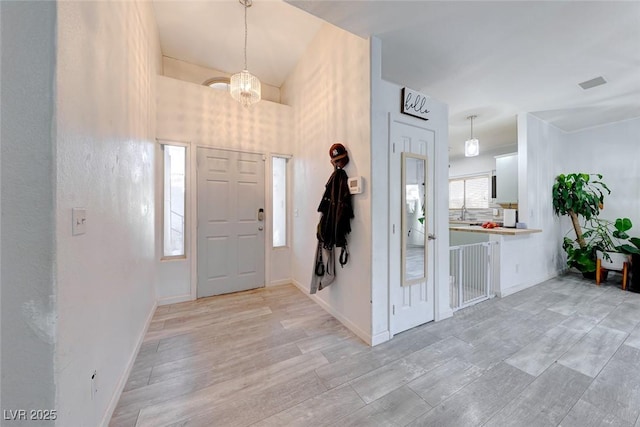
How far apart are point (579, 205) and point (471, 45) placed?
3.73 metres

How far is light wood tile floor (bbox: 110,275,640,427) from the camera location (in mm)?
1355

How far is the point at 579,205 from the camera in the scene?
3926mm

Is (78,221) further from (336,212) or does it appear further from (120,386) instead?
(336,212)

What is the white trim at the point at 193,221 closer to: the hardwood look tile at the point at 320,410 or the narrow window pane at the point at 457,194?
the hardwood look tile at the point at 320,410

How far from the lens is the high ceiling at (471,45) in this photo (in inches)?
73.2

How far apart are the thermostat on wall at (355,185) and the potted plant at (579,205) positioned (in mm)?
4340

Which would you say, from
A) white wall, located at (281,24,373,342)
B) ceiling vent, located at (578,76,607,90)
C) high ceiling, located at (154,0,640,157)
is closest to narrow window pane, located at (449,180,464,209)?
high ceiling, located at (154,0,640,157)

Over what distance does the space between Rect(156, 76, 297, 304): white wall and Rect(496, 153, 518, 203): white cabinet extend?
4.34m

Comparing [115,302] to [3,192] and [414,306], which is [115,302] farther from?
[414,306]

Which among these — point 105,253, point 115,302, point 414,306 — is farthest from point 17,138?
point 414,306

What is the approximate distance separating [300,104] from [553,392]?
3.87 m

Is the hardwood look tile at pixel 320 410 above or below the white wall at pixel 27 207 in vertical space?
below

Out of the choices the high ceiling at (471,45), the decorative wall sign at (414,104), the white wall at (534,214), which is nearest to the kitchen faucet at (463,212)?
the white wall at (534,214)

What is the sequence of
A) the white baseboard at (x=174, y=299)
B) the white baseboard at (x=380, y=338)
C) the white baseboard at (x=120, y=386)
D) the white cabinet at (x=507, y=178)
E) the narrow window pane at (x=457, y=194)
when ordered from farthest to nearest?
1. the narrow window pane at (x=457, y=194)
2. the white cabinet at (x=507, y=178)
3. the white baseboard at (x=174, y=299)
4. the white baseboard at (x=380, y=338)
5. the white baseboard at (x=120, y=386)
